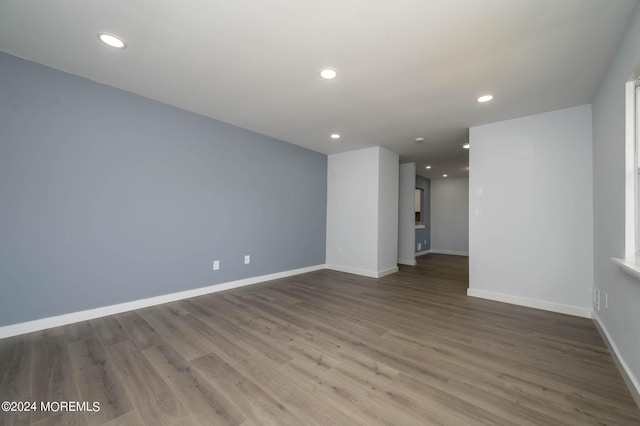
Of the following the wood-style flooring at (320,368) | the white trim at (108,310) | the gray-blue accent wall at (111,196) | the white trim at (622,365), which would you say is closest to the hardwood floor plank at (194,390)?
the wood-style flooring at (320,368)

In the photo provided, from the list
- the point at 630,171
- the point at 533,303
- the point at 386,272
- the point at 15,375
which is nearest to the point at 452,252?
the point at 386,272

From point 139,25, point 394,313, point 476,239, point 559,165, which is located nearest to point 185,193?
point 139,25

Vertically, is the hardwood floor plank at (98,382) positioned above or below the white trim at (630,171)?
below

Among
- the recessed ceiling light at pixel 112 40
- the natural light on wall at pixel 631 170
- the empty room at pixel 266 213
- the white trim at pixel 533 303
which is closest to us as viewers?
the empty room at pixel 266 213

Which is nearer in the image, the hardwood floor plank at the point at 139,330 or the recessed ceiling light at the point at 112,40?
the recessed ceiling light at the point at 112,40

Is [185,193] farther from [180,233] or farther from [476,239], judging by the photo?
[476,239]

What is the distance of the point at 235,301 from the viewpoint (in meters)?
3.18

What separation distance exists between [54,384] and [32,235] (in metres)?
1.44

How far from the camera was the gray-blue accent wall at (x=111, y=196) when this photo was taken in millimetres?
2203

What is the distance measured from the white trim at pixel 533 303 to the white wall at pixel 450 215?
4686mm

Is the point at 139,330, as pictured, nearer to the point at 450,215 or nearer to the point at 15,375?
the point at 15,375

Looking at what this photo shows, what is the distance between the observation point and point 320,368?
179cm

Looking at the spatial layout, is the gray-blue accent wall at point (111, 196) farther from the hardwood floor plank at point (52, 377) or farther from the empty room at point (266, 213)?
the hardwood floor plank at point (52, 377)

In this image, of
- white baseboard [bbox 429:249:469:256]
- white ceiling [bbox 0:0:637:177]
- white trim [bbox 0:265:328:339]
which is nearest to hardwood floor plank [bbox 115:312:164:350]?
white trim [bbox 0:265:328:339]
